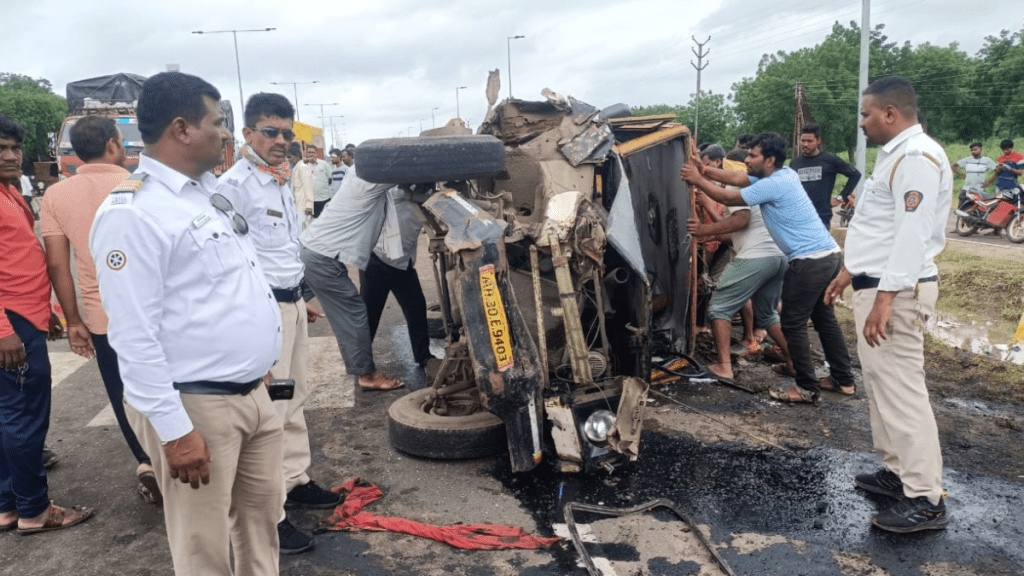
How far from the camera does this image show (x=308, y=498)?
11.6 feet

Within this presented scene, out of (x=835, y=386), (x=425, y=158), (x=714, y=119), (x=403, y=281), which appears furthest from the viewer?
(x=714, y=119)

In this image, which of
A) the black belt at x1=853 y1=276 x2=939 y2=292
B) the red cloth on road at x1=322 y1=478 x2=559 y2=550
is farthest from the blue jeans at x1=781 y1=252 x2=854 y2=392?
the red cloth on road at x1=322 y1=478 x2=559 y2=550

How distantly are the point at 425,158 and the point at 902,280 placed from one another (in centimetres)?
235

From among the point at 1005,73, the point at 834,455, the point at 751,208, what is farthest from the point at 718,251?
the point at 1005,73

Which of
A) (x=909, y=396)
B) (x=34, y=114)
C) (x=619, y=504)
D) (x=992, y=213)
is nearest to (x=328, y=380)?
(x=619, y=504)

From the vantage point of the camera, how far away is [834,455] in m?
4.06

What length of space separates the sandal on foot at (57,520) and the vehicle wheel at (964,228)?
568 inches

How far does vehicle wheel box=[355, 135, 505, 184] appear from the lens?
3.71 m

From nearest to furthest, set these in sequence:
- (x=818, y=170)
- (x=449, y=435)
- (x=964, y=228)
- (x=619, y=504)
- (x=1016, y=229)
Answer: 1. (x=619, y=504)
2. (x=449, y=435)
3. (x=818, y=170)
4. (x=1016, y=229)
5. (x=964, y=228)

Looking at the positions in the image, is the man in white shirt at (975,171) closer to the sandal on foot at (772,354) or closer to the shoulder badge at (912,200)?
the sandal on foot at (772,354)

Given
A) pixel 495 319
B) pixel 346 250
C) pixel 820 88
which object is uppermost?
pixel 820 88

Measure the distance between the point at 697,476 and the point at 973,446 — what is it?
66.4 inches

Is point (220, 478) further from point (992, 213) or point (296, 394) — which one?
point (992, 213)

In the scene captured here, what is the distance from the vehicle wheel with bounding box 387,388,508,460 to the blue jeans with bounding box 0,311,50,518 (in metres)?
1.75
